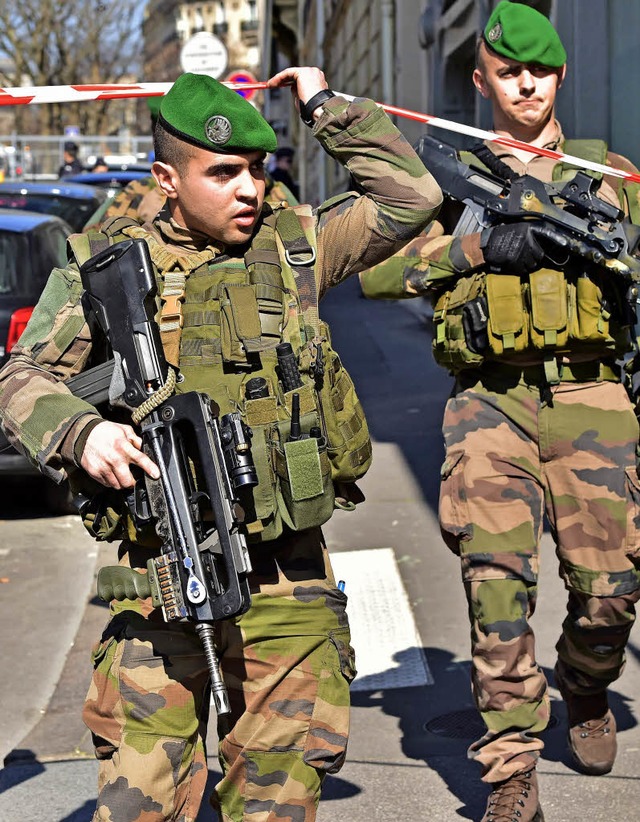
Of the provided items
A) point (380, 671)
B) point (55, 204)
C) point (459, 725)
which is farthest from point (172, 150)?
point (55, 204)

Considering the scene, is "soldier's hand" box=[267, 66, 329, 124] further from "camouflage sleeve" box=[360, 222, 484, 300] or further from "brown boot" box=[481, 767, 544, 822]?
"brown boot" box=[481, 767, 544, 822]

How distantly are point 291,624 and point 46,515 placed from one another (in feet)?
17.2

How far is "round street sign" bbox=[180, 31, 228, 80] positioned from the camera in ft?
46.5

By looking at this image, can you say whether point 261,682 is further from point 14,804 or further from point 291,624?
point 14,804

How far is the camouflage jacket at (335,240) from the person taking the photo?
3.00 metres

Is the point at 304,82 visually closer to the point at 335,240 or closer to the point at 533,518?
the point at 335,240

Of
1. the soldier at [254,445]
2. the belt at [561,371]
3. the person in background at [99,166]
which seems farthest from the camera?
the person in background at [99,166]

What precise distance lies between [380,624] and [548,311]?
206cm

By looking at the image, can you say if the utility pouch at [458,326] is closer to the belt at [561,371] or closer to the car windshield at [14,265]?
the belt at [561,371]

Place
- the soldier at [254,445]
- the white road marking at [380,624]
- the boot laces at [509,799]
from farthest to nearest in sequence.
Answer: the white road marking at [380,624]
the boot laces at [509,799]
the soldier at [254,445]

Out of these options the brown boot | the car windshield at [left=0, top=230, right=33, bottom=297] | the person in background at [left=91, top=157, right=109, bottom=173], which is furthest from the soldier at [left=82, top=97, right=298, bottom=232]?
the person in background at [left=91, top=157, right=109, bottom=173]

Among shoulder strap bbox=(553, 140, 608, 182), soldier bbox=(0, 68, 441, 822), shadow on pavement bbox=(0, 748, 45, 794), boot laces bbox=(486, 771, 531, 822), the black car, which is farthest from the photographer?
the black car

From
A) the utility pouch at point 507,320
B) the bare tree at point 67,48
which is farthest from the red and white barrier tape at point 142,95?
the bare tree at point 67,48

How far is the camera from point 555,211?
4.01 m
